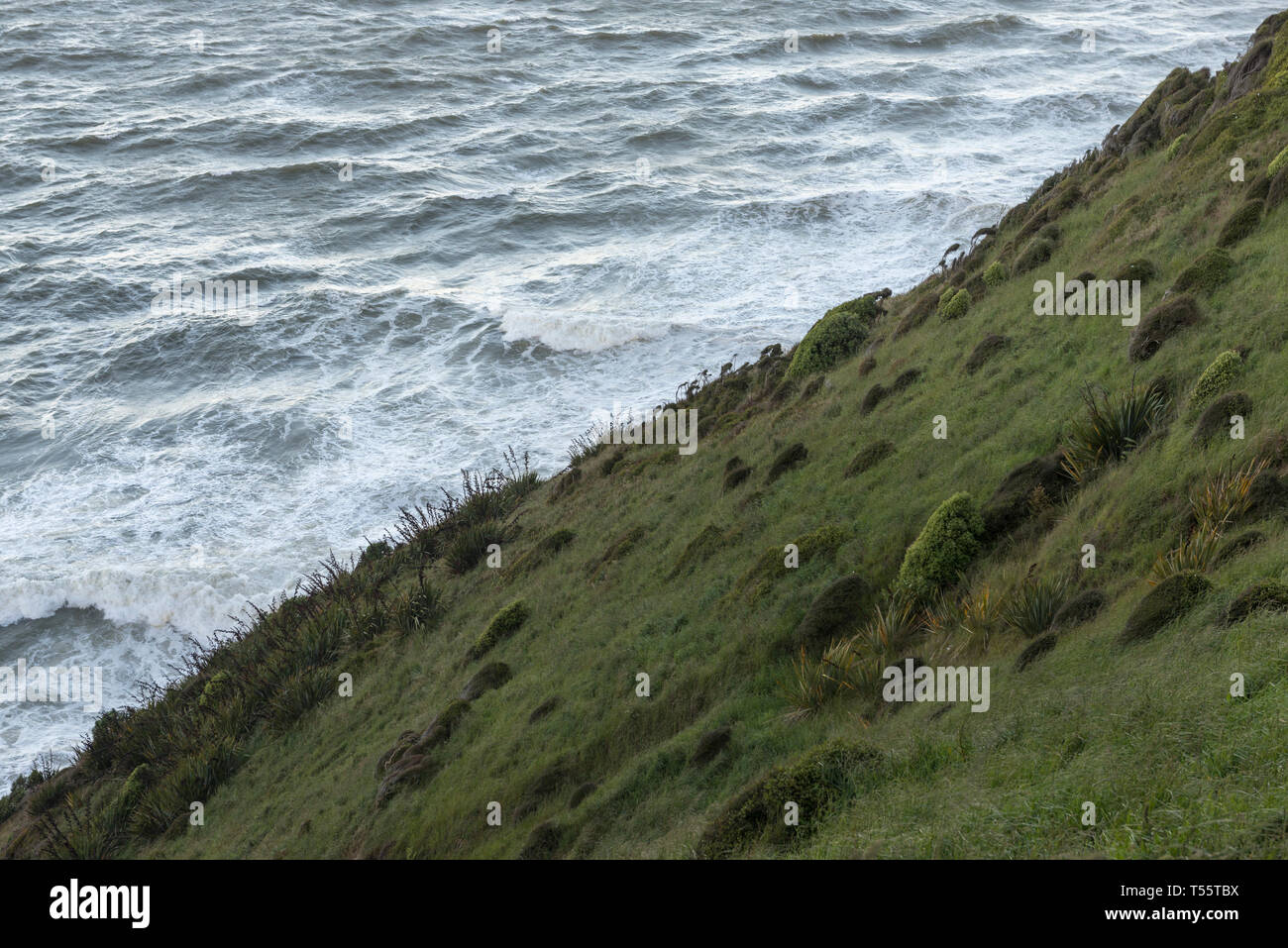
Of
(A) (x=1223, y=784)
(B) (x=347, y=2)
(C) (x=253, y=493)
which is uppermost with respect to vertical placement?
(B) (x=347, y=2)

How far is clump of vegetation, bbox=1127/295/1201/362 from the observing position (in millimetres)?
13133

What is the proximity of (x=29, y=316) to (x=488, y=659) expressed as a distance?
101 feet

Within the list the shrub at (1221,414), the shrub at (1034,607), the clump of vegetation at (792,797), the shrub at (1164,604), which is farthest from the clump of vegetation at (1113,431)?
the clump of vegetation at (792,797)

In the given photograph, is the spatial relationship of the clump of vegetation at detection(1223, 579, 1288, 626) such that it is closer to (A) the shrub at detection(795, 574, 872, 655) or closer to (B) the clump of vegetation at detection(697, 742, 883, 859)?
(B) the clump of vegetation at detection(697, 742, 883, 859)

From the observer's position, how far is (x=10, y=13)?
68312mm

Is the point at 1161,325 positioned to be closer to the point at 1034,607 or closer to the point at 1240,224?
the point at 1240,224

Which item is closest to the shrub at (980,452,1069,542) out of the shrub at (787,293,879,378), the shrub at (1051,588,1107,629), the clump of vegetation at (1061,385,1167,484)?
the clump of vegetation at (1061,385,1167,484)

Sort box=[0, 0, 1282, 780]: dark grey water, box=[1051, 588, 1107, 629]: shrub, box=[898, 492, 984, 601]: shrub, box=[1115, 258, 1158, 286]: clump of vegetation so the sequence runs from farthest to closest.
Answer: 1. box=[0, 0, 1282, 780]: dark grey water
2. box=[1115, 258, 1158, 286]: clump of vegetation
3. box=[898, 492, 984, 601]: shrub
4. box=[1051, 588, 1107, 629]: shrub

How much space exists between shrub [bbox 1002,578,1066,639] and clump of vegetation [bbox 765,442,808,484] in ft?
22.2

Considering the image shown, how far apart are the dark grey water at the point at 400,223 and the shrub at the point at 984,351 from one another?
588 inches

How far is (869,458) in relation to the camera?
15.3 m

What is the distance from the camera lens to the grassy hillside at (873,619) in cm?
759

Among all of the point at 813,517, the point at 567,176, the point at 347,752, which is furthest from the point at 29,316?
the point at 813,517
